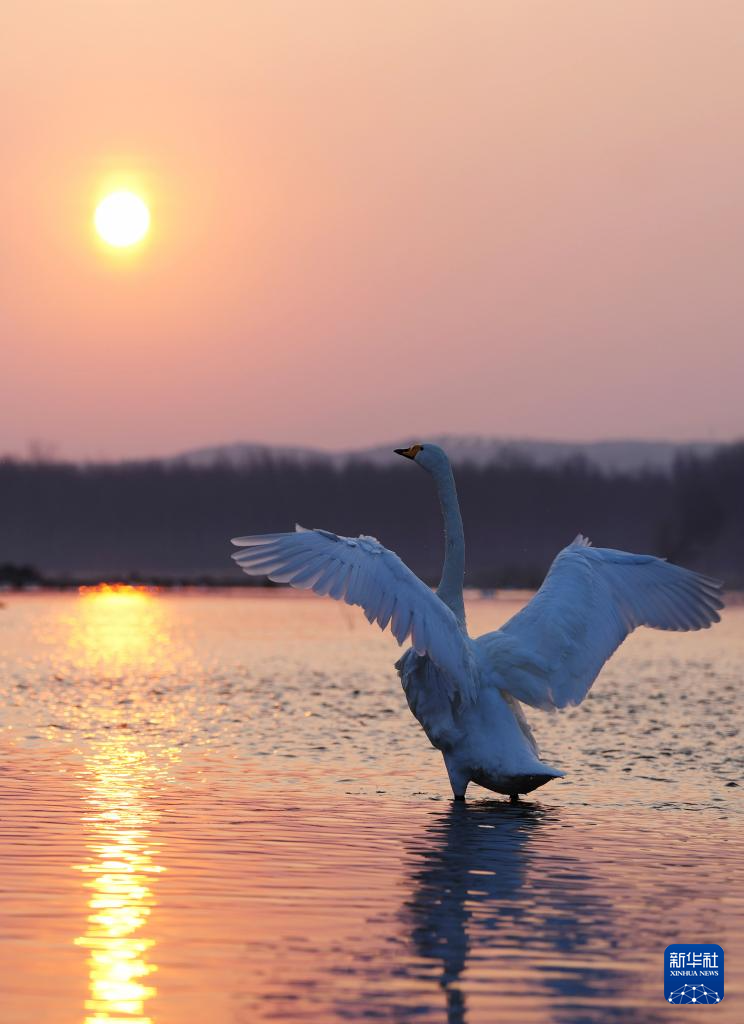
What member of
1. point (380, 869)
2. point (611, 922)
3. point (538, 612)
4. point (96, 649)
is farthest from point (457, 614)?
point (96, 649)

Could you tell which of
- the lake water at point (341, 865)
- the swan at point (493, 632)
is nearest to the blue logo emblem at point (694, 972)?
the lake water at point (341, 865)

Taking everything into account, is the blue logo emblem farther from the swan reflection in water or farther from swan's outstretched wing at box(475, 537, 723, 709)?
swan's outstretched wing at box(475, 537, 723, 709)

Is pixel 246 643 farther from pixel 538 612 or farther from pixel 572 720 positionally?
pixel 538 612

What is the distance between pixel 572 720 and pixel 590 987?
521 inches

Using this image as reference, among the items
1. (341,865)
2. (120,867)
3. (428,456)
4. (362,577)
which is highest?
(428,456)

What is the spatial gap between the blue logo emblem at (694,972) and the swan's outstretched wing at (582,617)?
4969mm

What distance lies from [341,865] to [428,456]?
4.99 meters

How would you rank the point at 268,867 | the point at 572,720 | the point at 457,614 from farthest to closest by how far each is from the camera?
1. the point at 572,720
2. the point at 457,614
3. the point at 268,867

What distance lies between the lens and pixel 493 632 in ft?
46.7

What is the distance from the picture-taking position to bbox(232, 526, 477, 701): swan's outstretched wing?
1268 centimetres

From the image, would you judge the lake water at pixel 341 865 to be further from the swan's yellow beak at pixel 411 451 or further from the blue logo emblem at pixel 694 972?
the swan's yellow beak at pixel 411 451

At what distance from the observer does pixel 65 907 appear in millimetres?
9766

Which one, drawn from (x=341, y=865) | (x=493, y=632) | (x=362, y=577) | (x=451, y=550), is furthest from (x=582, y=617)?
(x=341, y=865)

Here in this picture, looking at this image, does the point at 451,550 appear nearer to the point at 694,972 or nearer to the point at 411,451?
the point at 411,451
